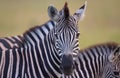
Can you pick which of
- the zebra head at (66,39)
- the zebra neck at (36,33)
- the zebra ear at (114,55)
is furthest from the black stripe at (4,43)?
Answer: the zebra ear at (114,55)

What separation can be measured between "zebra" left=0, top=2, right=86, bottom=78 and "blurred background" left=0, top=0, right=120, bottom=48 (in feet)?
22.8

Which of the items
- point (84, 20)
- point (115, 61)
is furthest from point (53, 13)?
point (84, 20)

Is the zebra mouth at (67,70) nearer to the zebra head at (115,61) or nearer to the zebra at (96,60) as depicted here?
the zebra at (96,60)

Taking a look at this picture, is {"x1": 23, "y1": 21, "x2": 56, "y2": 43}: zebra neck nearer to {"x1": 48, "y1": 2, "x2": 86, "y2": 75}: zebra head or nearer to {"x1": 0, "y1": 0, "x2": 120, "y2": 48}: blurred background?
{"x1": 48, "y1": 2, "x2": 86, "y2": 75}: zebra head

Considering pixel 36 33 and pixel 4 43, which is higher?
pixel 4 43

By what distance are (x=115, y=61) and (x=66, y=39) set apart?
37.6 inches

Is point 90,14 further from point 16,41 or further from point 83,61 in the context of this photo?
point 83,61

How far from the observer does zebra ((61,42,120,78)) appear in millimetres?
7699

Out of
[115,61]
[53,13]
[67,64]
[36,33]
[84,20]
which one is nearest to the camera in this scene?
[67,64]

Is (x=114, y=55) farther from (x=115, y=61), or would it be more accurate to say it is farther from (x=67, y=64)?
(x=67, y=64)

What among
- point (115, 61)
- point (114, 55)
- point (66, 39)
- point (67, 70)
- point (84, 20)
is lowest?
point (67, 70)

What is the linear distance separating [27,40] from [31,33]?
0.82ft

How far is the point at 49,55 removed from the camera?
7289 mm

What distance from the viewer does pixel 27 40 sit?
7.88 m
